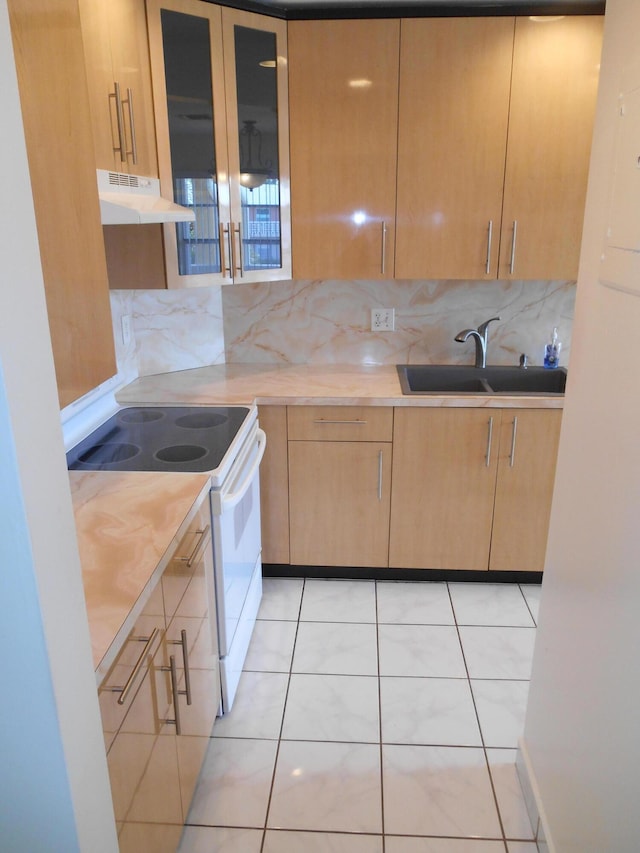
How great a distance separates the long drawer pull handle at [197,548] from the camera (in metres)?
1.65

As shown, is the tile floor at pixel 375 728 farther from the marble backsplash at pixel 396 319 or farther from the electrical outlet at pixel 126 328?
the electrical outlet at pixel 126 328

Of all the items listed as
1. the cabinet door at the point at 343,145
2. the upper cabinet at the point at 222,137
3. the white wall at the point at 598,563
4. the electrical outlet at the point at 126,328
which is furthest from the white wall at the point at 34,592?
the cabinet door at the point at 343,145

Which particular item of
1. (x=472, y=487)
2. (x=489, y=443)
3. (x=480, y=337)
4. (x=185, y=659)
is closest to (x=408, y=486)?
(x=472, y=487)

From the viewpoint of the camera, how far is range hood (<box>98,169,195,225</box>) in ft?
5.80

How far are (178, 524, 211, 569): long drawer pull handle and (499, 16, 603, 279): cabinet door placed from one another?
170 centimetres

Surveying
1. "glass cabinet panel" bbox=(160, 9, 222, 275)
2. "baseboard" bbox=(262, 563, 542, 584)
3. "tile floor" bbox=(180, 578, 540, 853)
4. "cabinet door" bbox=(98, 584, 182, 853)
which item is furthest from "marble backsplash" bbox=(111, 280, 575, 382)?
"cabinet door" bbox=(98, 584, 182, 853)

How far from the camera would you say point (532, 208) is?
8.81ft

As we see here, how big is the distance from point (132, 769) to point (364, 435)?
1.67 metres

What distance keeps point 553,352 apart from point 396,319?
75 cm

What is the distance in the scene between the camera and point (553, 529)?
5.52ft

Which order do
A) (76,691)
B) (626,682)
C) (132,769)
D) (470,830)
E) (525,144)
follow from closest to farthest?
(76,691), (626,682), (132,769), (470,830), (525,144)

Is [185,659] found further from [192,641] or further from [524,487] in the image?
[524,487]

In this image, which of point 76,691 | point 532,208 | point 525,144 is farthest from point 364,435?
point 76,691

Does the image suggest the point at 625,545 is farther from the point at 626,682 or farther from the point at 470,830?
the point at 470,830
